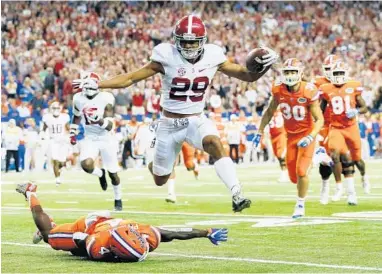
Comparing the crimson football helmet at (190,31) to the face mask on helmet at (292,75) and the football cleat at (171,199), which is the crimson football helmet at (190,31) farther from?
the football cleat at (171,199)

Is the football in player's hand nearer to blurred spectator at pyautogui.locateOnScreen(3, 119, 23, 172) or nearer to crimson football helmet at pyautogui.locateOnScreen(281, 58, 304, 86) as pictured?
crimson football helmet at pyautogui.locateOnScreen(281, 58, 304, 86)

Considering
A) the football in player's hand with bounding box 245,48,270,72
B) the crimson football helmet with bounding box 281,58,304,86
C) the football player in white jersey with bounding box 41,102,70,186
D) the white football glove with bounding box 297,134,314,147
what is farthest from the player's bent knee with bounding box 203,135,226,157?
the football player in white jersey with bounding box 41,102,70,186

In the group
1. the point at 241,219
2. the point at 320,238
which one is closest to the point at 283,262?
the point at 320,238

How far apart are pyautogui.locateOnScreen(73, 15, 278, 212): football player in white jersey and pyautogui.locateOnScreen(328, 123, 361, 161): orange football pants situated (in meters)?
4.11

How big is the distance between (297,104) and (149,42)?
18726 mm

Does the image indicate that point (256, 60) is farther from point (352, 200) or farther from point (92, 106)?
point (92, 106)

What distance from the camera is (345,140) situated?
13.7 m

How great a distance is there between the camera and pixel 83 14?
A: 30484mm

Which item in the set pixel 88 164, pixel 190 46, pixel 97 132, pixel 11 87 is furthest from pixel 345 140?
pixel 11 87

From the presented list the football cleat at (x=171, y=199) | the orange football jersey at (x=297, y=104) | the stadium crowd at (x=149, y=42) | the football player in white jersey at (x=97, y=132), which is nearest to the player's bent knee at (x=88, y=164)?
the football player in white jersey at (x=97, y=132)

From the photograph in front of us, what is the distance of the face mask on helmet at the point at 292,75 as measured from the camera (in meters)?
12.1

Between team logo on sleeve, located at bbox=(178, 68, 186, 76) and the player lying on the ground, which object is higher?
team logo on sleeve, located at bbox=(178, 68, 186, 76)

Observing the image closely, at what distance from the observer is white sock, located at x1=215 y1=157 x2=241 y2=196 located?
360 inches

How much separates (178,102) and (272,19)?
25519 millimetres
